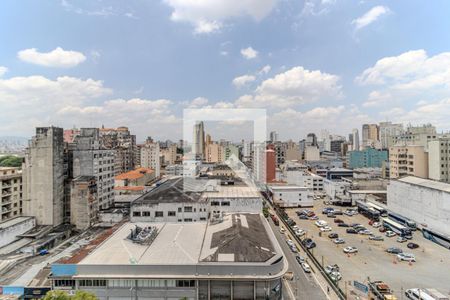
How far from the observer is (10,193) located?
70.3ft

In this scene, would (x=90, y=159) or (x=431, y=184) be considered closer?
(x=431, y=184)

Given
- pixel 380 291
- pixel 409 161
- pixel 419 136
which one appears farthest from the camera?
pixel 419 136

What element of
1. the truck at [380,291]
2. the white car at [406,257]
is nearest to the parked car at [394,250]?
the white car at [406,257]

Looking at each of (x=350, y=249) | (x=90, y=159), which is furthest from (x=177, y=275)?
(x=90, y=159)

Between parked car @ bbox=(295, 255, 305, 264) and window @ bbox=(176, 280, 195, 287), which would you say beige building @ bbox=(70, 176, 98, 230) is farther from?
parked car @ bbox=(295, 255, 305, 264)

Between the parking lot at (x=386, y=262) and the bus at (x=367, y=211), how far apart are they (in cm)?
292

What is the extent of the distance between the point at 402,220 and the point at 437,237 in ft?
12.6

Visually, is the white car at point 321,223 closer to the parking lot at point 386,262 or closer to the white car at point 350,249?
the parking lot at point 386,262

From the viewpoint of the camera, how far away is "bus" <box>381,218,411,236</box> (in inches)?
840

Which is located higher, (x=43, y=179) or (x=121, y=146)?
(x=121, y=146)


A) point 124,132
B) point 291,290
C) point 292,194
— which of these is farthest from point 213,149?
point 291,290

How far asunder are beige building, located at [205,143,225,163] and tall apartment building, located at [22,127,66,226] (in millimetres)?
43451

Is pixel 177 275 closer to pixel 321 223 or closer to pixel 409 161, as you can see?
pixel 321 223

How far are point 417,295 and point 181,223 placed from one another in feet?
39.9
